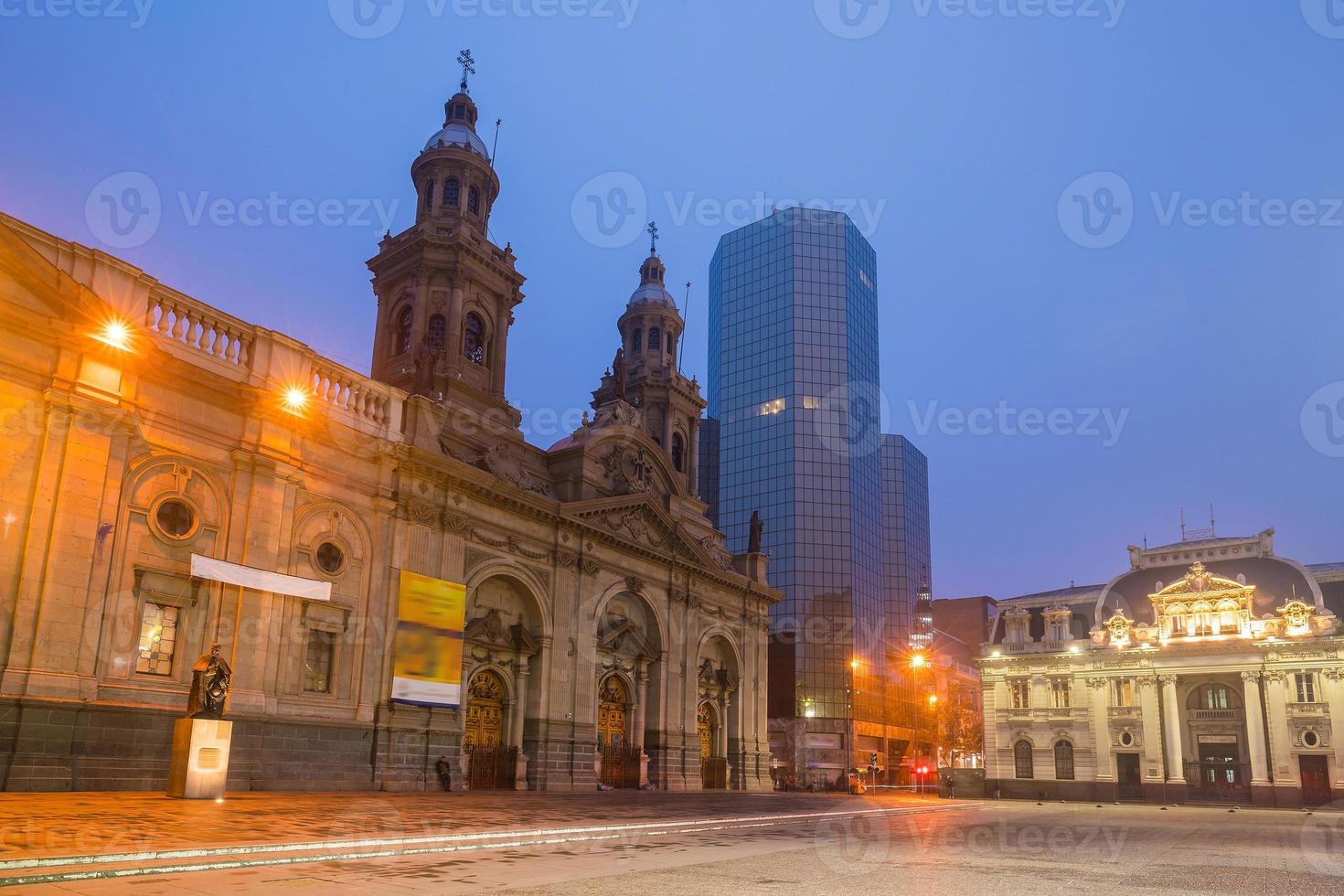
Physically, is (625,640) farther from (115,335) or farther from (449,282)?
(115,335)

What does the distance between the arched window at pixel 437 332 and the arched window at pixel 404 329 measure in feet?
4.29

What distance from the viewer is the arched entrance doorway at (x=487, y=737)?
3575cm

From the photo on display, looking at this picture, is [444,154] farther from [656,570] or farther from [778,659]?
[778,659]

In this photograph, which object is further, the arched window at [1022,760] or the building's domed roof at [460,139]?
the arched window at [1022,760]

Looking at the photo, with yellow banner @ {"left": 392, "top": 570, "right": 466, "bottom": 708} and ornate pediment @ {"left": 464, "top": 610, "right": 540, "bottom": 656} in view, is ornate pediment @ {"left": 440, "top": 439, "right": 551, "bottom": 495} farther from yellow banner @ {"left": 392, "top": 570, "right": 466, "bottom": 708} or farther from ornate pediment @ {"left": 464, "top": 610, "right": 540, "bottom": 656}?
yellow banner @ {"left": 392, "top": 570, "right": 466, "bottom": 708}

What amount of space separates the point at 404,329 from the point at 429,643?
20.7m

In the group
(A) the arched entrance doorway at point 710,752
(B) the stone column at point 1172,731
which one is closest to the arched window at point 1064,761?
(B) the stone column at point 1172,731

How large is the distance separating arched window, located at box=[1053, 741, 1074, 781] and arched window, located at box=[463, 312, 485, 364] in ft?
157

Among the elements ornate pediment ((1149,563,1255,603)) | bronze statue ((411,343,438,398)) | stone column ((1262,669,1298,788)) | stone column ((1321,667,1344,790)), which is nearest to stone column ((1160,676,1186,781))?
stone column ((1262,669,1298,788))

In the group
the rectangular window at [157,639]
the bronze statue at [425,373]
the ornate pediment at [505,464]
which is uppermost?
the bronze statue at [425,373]

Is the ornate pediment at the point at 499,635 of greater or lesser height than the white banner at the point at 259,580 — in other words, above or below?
below

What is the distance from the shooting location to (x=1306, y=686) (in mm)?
60688

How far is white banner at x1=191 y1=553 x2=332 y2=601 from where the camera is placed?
2594cm

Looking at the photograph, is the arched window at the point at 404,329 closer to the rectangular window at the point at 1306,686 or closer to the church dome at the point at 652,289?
the church dome at the point at 652,289
